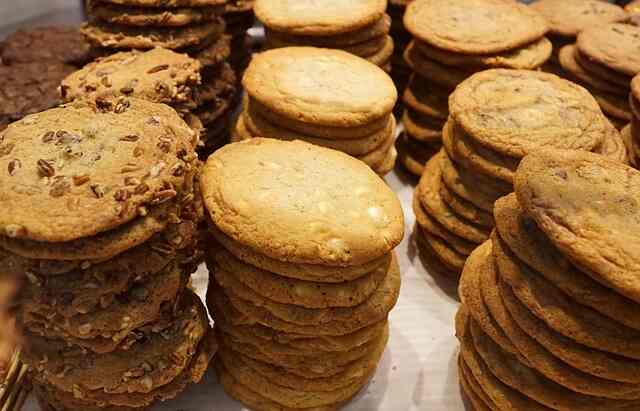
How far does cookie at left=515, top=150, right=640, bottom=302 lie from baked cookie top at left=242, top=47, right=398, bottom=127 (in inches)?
37.3

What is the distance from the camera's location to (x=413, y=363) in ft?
10.1

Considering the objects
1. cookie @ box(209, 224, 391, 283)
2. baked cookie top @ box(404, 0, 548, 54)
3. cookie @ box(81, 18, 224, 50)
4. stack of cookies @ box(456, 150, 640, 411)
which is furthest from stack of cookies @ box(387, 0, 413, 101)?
cookie @ box(209, 224, 391, 283)

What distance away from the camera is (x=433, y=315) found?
339 centimetres

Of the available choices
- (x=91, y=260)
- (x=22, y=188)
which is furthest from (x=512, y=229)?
(x=22, y=188)

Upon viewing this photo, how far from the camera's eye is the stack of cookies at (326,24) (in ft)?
11.6

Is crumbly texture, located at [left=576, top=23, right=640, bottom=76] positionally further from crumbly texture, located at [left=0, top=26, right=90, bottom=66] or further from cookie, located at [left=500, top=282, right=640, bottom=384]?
crumbly texture, located at [left=0, top=26, right=90, bottom=66]

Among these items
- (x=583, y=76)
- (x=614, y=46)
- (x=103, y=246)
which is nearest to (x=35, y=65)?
(x=103, y=246)

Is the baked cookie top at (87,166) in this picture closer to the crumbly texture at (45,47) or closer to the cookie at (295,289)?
the cookie at (295,289)

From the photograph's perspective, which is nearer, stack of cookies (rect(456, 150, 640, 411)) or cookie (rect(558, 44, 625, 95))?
stack of cookies (rect(456, 150, 640, 411))

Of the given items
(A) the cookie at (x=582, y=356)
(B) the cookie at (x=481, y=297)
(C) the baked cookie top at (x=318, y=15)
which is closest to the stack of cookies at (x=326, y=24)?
(C) the baked cookie top at (x=318, y=15)

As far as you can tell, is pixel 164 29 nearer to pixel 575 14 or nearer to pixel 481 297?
pixel 481 297

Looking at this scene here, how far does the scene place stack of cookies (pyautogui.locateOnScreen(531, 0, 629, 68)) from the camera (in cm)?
462

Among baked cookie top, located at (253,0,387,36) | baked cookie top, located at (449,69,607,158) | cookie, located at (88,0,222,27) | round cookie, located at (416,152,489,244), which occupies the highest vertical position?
cookie, located at (88,0,222,27)

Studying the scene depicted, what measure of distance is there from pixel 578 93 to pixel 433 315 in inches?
58.3
